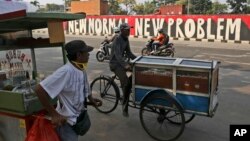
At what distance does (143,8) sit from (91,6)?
105ft

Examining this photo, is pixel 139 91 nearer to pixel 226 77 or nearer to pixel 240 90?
pixel 240 90

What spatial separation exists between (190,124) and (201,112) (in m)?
1.03

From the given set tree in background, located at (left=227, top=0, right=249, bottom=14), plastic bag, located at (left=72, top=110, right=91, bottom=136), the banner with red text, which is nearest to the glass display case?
plastic bag, located at (left=72, top=110, right=91, bottom=136)

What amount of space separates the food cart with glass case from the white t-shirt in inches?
21.5

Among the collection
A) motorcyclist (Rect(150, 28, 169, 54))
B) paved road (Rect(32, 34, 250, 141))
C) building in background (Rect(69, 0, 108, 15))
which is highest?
building in background (Rect(69, 0, 108, 15))

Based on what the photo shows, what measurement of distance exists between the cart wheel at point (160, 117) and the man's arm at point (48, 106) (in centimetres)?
203

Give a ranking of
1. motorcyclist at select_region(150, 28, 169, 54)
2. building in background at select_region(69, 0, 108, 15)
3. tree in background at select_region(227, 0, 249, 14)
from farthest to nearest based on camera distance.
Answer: tree in background at select_region(227, 0, 249, 14)
building in background at select_region(69, 0, 108, 15)
motorcyclist at select_region(150, 28, 169, 54)

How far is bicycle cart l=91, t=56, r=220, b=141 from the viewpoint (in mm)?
4465

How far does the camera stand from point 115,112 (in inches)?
241

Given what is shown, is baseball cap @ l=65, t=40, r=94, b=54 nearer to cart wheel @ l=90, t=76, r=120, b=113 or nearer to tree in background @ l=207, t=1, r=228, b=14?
cart wheel @ l=90, t=76, r=120, b=113

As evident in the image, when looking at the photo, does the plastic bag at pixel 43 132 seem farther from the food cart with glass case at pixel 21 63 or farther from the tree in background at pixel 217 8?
the tree in background at pixel 217 8

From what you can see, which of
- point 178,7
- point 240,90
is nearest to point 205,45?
point 240,90

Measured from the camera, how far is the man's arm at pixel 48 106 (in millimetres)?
2870

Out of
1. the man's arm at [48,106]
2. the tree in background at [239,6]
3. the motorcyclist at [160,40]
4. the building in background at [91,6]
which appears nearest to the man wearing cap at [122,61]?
the man's arm at [48,106]
